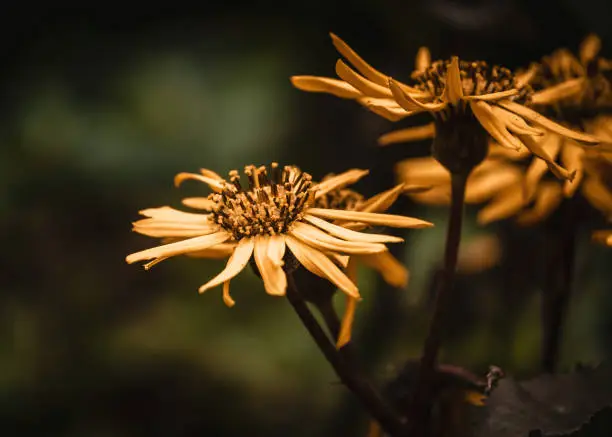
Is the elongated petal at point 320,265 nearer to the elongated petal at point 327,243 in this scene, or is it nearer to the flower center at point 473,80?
the elongated petal at point 327,243

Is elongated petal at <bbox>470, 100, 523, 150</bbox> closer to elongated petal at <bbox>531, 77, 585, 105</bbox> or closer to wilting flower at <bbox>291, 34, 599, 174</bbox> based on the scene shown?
wilting flower at <bbox>291, 34, 599, 174</bbox>

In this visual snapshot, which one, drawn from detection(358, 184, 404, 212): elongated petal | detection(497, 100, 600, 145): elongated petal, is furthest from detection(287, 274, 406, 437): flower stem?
detection(497, 100, 600, 145): elongated petal

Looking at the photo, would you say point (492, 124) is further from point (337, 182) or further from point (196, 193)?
point (196, 193)

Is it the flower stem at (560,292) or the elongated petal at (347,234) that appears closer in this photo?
the elongated petal at (347,234)

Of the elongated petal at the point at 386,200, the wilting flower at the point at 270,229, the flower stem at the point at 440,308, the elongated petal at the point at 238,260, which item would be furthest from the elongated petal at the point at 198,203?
the flower stem at the point at 440,308

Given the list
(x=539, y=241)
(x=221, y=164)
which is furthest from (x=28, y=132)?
(x=539, y=241)

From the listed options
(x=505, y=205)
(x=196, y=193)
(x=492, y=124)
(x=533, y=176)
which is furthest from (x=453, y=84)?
(x=196, y=193)
